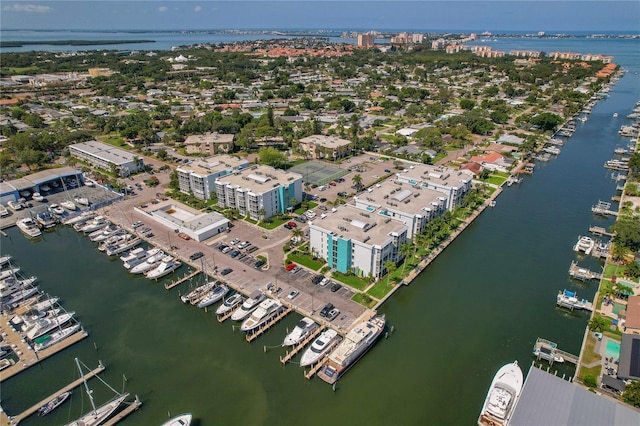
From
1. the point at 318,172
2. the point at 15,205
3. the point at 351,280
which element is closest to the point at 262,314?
the point at 351,280

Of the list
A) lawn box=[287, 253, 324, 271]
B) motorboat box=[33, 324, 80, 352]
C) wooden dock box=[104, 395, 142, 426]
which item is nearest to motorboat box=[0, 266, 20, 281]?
motorboat box=[33, 324, 80, 352]

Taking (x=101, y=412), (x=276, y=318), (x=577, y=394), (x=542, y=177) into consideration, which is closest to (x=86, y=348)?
(x=101, y=412)

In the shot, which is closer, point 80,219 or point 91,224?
point 91,224

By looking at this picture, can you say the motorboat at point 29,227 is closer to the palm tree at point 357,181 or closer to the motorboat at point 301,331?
the motorboat at point 301,331

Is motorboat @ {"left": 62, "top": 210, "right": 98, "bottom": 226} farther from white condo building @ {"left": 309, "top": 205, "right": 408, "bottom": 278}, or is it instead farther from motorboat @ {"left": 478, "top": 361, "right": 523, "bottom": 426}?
motorboat @ {"left": 478, "top": 361, "right": 523, "bottom": 426}

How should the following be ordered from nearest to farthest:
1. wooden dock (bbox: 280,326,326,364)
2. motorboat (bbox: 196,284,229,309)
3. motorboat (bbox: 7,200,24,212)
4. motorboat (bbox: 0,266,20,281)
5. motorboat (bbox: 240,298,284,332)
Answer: wooden dock (bbox: 280,326,326,364) → motorboat (bbox: 240,298,284,332) → motorboat (bbox: 196,284,229,309) → motorboat (bbox: 0,266,20,281) → motorboat (bbox: 7,200,24,212)

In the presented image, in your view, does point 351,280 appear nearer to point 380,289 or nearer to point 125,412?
point 380,289
